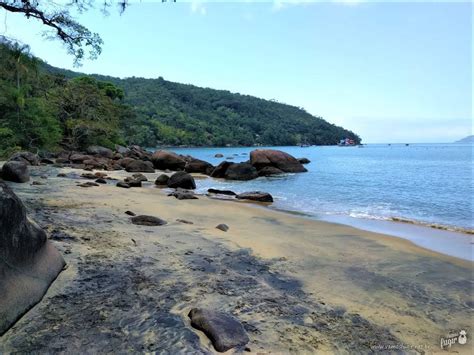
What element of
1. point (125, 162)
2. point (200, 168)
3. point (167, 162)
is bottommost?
point (200, 168)

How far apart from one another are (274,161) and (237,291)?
28105 millimetres

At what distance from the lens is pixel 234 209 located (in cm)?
1259

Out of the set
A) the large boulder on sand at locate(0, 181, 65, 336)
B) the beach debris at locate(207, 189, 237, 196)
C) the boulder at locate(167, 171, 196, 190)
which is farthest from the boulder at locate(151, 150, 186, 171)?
the large boulder on sand at locate(0, 181, 65, 336)

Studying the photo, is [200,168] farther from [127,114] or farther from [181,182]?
[127,114]

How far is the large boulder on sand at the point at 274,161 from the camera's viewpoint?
31.7m

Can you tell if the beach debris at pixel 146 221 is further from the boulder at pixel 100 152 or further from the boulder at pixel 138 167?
the boulder at pixel 100 152

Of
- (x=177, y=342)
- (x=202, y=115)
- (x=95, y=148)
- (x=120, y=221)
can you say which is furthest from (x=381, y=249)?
(x=202, y=115)

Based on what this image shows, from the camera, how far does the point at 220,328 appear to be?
354 centimetres

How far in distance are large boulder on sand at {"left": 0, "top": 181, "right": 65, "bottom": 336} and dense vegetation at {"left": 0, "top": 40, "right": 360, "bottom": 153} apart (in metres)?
8.69

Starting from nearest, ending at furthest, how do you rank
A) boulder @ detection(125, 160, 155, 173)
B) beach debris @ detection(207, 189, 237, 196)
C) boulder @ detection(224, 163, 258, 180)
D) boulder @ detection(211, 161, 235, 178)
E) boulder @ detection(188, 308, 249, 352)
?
boulder @ detection(188, 308, 249, 352) < beach debris @ detection(207, 189, 237, 196) < boulder @ detection(125, 160, 155, 173) < boulder @ detection(224, 163, 258, 180) < boulder @ detection(211, 161, 235, 178)

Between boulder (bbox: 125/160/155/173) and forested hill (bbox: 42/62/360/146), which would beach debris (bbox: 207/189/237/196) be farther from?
forested hill (bbox: 42/62/360/146)

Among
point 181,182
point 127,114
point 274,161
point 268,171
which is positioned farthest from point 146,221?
point 127,114

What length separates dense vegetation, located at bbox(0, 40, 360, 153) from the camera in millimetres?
26297

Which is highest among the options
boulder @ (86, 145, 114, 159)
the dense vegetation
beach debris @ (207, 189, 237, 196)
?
the dense vegetation
